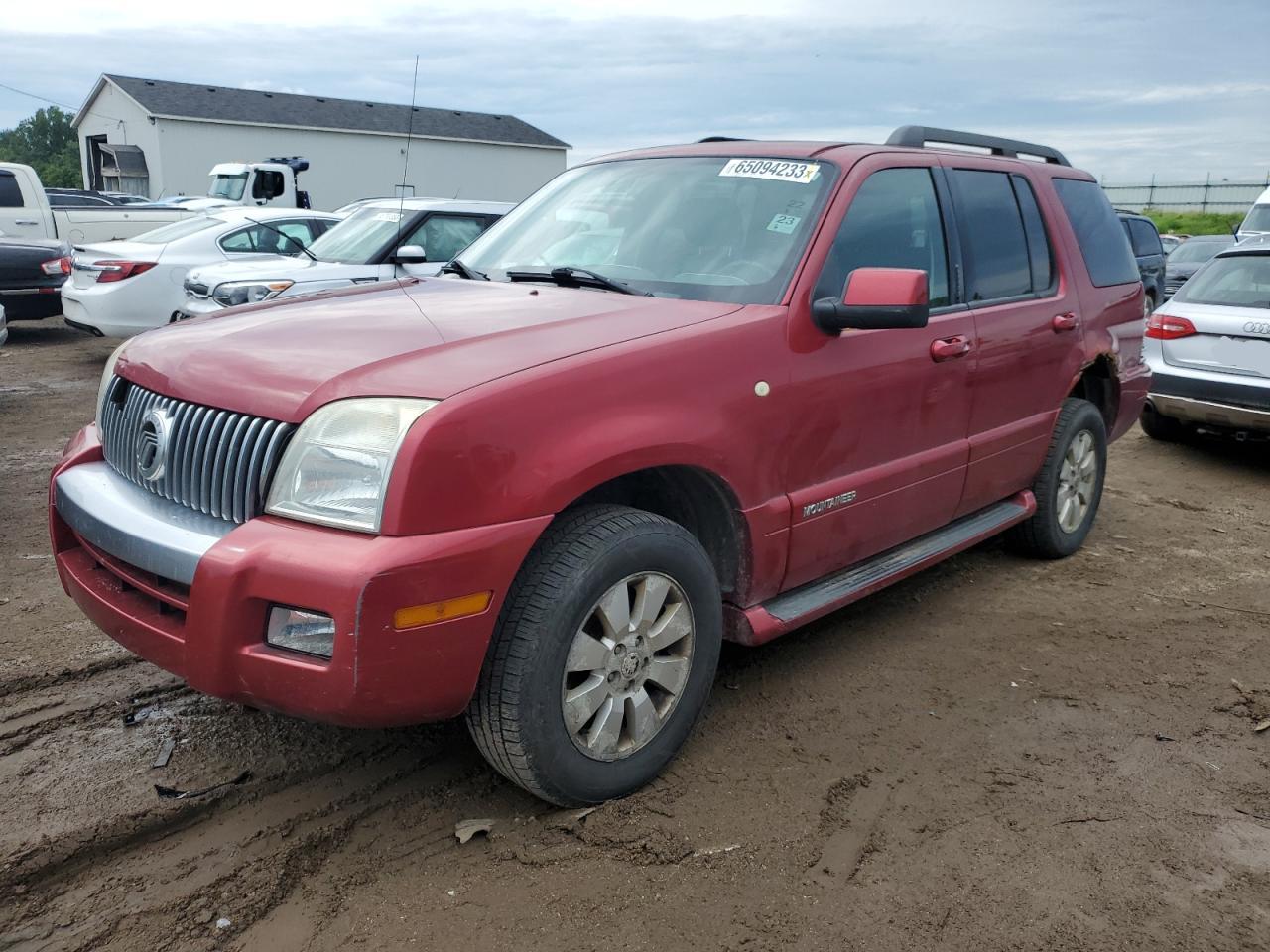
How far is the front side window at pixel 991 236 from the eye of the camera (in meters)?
4.30

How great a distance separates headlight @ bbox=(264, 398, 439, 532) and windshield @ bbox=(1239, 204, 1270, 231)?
18.1 meters

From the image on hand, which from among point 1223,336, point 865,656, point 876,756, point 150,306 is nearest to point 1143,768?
point 876,756

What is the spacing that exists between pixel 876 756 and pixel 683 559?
37.9 inches

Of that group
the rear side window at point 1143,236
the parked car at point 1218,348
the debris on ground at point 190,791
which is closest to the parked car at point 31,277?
the debris on ground at point 190,791

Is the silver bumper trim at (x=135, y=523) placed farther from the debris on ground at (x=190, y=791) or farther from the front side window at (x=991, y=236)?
Result: the front side window at (x=991, y=236)

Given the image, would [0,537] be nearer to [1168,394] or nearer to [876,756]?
[876,756]

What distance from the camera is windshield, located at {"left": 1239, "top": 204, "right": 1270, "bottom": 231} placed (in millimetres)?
17234

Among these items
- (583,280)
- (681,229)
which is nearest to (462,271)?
(583,280)

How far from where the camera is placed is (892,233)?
388 cm

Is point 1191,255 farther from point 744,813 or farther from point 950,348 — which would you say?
point 744,813

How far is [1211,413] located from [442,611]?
21.0 ft

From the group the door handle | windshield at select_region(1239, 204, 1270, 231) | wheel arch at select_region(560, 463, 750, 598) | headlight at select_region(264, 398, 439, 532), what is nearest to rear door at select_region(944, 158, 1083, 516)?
the door handle

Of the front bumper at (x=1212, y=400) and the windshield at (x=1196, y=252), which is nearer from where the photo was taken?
the front bumper at (x=1212, y=400)

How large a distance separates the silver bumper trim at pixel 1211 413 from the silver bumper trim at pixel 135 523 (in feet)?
21.4
